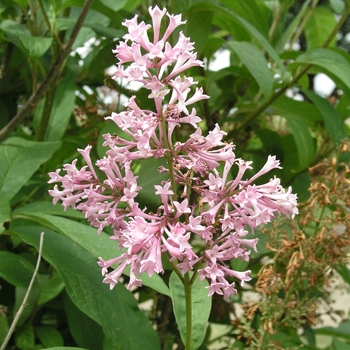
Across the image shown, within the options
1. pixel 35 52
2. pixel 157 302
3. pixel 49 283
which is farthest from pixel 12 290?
pixel 35 52

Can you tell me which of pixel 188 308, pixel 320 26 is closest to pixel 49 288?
pixel 188 308

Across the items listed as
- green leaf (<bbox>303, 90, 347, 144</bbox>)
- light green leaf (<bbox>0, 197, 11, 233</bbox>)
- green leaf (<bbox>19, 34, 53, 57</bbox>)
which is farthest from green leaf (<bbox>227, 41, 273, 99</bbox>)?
light green leaf (<bbox>0, 197, 11, 233</bbox>)

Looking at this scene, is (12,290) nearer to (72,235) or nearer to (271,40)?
(72,235)

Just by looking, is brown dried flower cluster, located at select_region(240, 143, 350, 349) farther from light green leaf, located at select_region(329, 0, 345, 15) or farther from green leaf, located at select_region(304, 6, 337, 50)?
green leaf, located at select_region(304, 6, 337, 50)

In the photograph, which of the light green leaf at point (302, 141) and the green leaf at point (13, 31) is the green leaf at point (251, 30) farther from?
the green leaf at point (13, 31)

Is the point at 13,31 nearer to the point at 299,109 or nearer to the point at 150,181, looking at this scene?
the point at 150,181

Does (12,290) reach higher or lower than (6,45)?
lower

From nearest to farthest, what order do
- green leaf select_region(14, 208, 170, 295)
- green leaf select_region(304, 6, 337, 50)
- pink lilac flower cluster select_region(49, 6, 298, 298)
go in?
1. pink lilac flower cluster select_region(49, 6, 298, 298)
2. green leaf select_region(14, 208, 170, 295)
3. green leaf select_region(304, 6, 337, 50)
